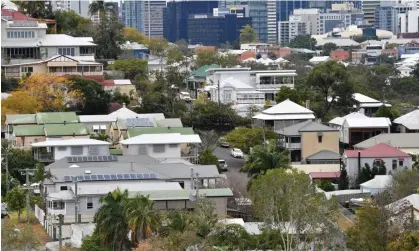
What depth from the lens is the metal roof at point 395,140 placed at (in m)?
35.9

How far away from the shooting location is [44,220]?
27516 mm

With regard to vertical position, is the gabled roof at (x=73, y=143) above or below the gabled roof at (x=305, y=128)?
above

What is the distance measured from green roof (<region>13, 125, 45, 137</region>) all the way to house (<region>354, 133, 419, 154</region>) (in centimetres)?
857

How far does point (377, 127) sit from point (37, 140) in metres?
10.1

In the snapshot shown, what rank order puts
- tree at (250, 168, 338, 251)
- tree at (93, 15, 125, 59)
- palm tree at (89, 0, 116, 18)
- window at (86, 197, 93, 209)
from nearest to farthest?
tree at (250, 168, 338, 251) → window at (86, 197, 93, 209) → tree at (93, 15, 125, 59) → palm tree at (89, 0, 116, 18)

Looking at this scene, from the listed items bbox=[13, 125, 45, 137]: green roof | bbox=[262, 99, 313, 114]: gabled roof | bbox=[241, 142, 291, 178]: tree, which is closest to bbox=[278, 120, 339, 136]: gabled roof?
bbox=[262, 99, 313, 114]: gabled roof

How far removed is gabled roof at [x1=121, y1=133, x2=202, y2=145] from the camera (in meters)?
33.9

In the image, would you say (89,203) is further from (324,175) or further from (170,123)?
(170,123)

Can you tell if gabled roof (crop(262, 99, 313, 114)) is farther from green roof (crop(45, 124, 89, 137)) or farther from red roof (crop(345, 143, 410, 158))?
green roof (crop(45, 124, 89, 137))

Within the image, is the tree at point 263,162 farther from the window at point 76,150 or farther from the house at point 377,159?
the window at point 76,150

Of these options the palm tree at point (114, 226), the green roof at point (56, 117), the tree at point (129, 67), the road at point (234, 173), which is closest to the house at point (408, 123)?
the road at point (234, 173)

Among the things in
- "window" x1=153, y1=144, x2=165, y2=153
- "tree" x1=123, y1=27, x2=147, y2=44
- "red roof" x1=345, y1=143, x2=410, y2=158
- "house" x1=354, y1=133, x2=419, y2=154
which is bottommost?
"house" x1=354, y1=133, x2=419, y2=154

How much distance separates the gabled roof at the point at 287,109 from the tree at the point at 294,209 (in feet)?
45.9

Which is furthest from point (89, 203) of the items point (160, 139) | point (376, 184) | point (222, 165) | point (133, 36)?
point (133, 36)
